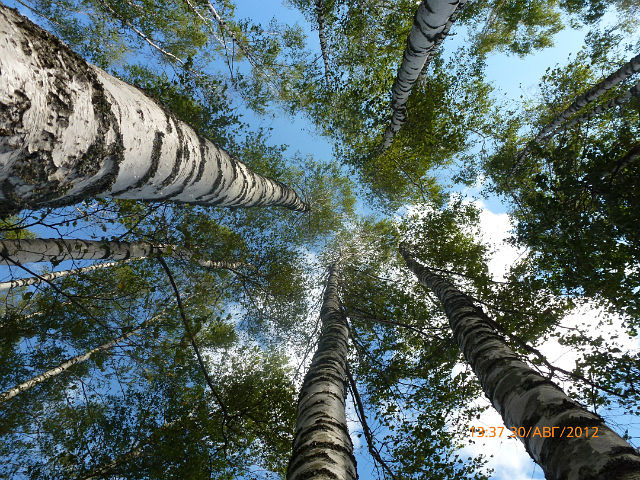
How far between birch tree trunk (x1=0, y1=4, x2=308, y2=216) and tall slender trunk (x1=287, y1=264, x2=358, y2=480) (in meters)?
2.27

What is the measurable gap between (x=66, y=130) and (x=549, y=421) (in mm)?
3272

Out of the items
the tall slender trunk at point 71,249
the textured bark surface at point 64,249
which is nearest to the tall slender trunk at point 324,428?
the tall slender trunk at point 71,249

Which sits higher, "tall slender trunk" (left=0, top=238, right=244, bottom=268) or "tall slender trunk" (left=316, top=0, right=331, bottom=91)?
"tall slender trunk" (left=316, top=0, right=331, bottom=91)

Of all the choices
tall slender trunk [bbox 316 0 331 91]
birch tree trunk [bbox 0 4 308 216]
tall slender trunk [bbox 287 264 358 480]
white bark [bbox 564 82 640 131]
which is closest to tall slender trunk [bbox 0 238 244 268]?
A: birch tree trunk [bbox 0 4 308 216]

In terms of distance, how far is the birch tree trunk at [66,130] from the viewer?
102 cm

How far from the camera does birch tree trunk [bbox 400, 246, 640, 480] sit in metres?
1.52

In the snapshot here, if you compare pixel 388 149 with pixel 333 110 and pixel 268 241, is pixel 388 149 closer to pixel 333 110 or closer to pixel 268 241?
pixel 333 110

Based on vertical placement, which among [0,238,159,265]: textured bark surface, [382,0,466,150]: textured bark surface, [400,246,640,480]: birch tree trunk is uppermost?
[382,0,466,150]: textured bark surface

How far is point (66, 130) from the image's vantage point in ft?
3.95

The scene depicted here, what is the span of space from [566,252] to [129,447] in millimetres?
9792

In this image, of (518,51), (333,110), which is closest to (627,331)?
(333,110)

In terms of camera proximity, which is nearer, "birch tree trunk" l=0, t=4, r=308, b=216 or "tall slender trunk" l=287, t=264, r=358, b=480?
"birch tree trunk" l=0, t=4, r=308, b=216

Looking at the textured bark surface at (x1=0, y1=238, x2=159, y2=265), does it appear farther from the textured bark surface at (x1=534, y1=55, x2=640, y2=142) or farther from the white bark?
the textured bark surface at (x1=534, y1=55, x2=640, y2=142)

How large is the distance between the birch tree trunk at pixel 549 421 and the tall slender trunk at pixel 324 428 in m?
1.35
